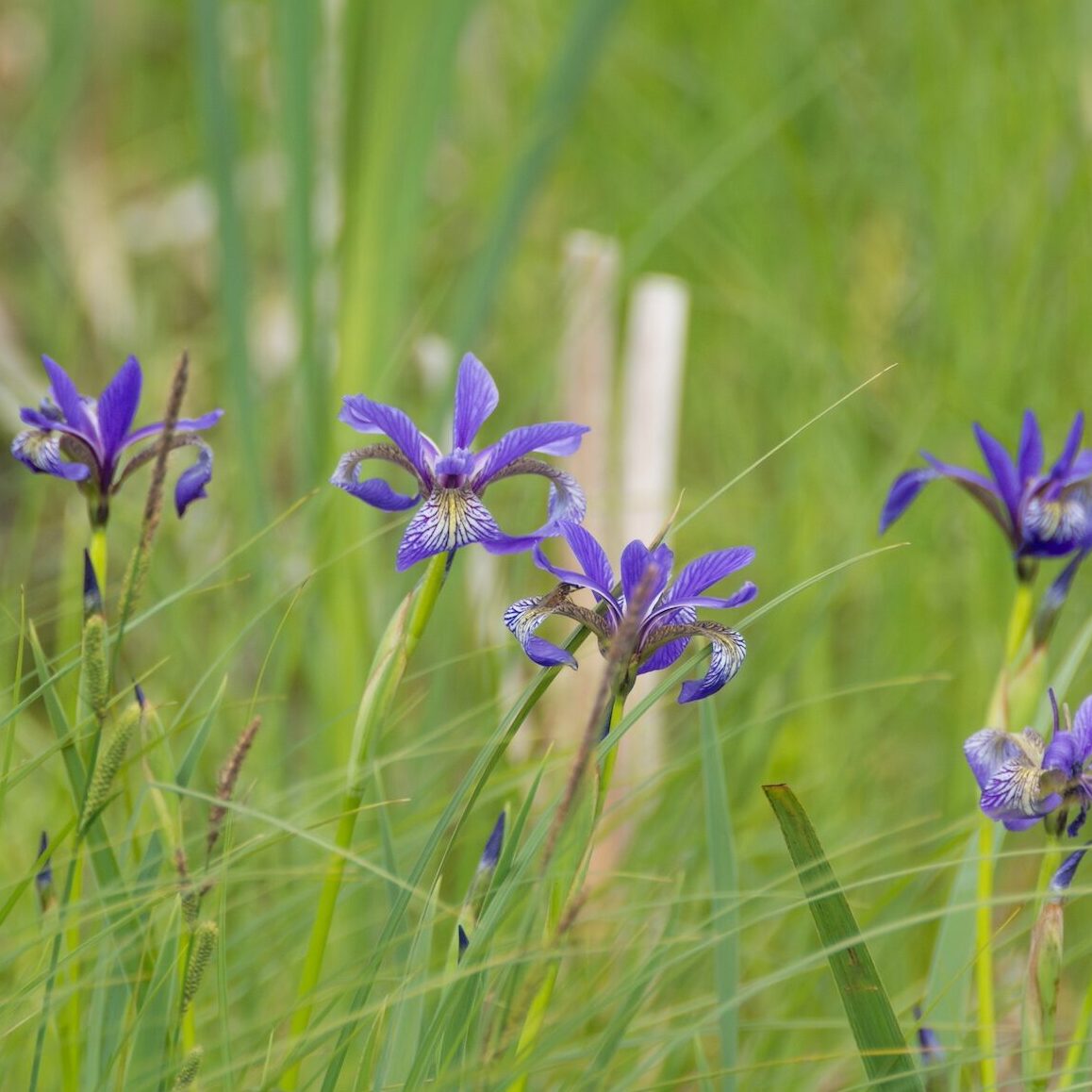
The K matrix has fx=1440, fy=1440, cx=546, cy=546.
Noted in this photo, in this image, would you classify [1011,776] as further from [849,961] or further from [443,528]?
[443,528]

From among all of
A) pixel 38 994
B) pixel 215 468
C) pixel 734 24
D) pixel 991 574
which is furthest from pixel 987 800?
pixel 734 24

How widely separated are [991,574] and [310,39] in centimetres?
98

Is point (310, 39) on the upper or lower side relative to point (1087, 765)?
upper

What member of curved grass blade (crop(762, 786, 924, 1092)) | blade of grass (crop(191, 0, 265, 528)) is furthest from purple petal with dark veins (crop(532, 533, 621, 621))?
blade of grass (crop(191, 0, 265, 528))

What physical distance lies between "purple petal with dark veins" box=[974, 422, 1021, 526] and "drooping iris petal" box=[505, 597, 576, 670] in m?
0.30

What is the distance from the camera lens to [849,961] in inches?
25.9

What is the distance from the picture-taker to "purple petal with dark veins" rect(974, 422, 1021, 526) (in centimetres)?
83

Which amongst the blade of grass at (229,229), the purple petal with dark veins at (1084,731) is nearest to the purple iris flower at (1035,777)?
the purple petal with dark veins at (1084,731)

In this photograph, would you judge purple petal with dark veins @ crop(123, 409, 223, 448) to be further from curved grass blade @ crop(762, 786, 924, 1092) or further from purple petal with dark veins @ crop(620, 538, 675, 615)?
curved grass blade @ crop(762, 786, 924, 1092)

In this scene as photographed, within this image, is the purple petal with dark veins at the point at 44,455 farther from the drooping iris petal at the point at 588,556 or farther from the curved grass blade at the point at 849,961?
the curved grass blade at the point at 849,961

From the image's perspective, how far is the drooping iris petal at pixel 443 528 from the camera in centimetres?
66

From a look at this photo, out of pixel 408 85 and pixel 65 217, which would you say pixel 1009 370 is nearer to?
pixel 408 85

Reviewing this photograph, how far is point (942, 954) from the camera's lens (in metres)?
0.79

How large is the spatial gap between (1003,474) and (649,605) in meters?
0.28
